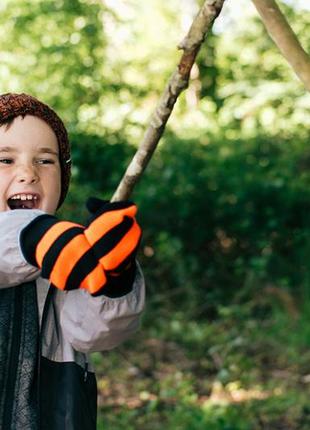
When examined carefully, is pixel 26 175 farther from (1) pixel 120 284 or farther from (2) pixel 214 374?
(2) pixel 214 374

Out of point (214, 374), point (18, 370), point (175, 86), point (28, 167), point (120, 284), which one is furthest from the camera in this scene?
point (214, 374)

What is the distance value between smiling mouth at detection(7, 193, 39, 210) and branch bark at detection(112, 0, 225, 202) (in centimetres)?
54

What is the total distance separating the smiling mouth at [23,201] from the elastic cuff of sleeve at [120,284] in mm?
332

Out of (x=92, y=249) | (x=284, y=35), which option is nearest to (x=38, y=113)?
(x=92, y=249)

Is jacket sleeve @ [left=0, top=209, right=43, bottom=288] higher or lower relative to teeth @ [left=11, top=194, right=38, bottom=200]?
lower

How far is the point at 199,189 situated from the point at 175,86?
4198 mm

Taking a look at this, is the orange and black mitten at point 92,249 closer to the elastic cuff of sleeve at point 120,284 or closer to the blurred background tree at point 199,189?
the elastic cuff of sleeve at point 120,284

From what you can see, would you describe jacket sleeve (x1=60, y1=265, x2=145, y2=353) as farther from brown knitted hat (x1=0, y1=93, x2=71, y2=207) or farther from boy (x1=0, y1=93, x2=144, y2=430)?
brown knitted hat (x1=0, y1=93, x2=71, y2=207)

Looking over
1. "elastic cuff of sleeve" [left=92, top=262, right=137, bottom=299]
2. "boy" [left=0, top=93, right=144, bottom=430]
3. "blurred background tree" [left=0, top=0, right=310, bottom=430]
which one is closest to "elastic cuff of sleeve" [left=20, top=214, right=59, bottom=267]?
"boy" [left=0, top=93, right=144, bottom=430]

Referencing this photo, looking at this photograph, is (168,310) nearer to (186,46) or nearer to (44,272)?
(186,46)

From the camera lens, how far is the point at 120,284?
160 centimetres

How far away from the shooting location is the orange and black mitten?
1.49 m

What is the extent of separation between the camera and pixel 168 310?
20.3 ft

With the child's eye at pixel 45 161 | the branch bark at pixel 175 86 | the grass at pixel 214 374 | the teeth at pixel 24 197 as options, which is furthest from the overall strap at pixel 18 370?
the grass at pixel 214 374
